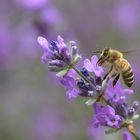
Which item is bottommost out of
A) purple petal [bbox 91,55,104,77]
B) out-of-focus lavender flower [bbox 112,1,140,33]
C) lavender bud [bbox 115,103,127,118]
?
lavender bud [bbox 115,103,127,118]

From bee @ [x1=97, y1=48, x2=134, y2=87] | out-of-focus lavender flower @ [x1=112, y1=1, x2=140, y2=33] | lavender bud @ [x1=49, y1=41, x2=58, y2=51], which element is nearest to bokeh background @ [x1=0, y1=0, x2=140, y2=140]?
out-of-focus lavender flower @ [x1=112, y1=1, x2=140, y2=33]

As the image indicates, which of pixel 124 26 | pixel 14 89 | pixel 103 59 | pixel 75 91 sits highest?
pixel 124 26

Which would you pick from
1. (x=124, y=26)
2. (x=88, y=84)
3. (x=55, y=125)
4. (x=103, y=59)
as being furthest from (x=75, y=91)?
(x=124, y=26)

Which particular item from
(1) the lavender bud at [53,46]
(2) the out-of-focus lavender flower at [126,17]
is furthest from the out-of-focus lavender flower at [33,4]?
(1) the lavender bud at [53,46]

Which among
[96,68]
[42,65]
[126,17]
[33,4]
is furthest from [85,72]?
[126,17]

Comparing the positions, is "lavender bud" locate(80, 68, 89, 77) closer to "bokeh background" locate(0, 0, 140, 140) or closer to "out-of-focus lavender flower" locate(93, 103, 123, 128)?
"out-of-focus lavender flower" locate(93, 103, 123, 128)

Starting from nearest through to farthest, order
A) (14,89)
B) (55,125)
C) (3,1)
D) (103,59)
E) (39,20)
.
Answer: (103,59)
(39,20)
(55,125)
(14,89)
(3,1)

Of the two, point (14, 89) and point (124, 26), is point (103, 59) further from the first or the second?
point (124, 26)

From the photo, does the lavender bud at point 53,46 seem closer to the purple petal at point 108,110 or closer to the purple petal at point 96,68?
the purple petal at point 96,68
